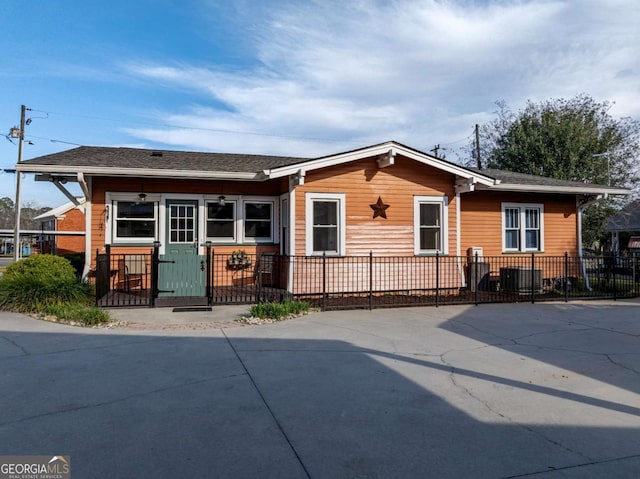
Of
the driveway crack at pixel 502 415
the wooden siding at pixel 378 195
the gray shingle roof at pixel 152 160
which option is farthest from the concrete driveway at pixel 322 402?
the gray shingle roof at pixel 152 160

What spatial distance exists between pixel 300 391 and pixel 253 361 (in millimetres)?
1251

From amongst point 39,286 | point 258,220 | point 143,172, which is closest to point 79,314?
point 39,286

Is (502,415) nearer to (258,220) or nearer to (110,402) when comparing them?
(110,402)

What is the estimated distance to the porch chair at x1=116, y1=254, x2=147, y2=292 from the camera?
10.7 meters

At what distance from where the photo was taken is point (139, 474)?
2.93 m

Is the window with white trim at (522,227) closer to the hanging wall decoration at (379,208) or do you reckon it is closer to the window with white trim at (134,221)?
the hanging wall decoration at (379,208)

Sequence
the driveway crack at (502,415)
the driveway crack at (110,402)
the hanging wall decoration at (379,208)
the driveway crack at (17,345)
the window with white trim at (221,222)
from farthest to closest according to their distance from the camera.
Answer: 1. the window with white trim at (221,222)
2. the hanging wall decoration at (379,208)
3. the driveway crack at (17,345)
4. the driveway crack at (110,402)
5. the driveway crack at (502,415)

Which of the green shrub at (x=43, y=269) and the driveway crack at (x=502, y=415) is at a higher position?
the green shrub at (x=43, y=269)

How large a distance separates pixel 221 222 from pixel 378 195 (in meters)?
4.13

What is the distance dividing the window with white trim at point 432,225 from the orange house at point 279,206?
0.03 meters

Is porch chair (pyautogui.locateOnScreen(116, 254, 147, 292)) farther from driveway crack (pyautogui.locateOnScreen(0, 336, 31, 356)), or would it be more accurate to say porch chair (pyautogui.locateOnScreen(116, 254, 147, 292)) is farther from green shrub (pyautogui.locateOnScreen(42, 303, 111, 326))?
driveway crack (pyautogui.locateOnScreen(0, 336, 31, 356))

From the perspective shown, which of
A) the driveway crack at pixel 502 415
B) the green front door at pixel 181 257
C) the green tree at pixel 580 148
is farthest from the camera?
the green tree at pixel 580 148

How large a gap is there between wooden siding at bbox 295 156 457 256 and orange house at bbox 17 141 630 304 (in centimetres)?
3

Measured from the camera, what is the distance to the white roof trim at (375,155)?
10.5 m
